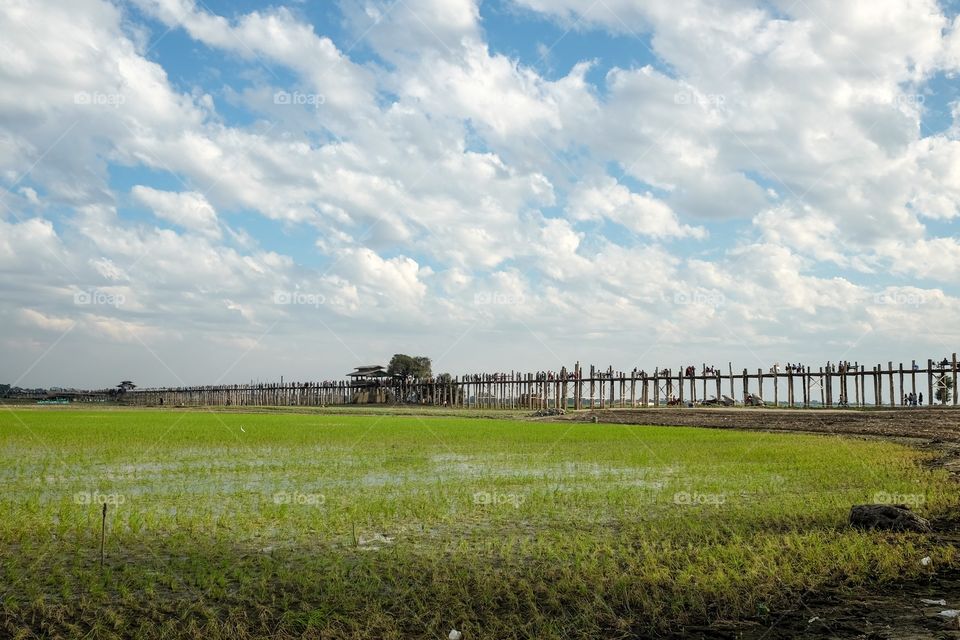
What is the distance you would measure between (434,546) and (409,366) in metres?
81.9

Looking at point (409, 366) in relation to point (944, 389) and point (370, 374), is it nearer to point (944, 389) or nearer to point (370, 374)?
point (370, 374)

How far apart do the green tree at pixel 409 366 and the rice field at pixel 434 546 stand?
236 feet

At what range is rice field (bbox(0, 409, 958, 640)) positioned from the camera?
21.0 ft

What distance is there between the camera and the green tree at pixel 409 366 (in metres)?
89.6

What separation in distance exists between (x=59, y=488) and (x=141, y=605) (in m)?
7.93

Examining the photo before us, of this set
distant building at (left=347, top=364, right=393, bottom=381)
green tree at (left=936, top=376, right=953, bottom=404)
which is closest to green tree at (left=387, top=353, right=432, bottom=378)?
distant building at (left=347, top=364, right=393, bottom=381)

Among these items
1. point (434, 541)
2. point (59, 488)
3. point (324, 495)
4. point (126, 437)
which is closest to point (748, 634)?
point (434, 541)

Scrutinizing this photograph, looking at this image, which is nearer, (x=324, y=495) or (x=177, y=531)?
(x=177, y=531)

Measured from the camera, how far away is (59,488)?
1310 cm

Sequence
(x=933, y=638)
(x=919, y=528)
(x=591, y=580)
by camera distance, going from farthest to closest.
Result: (x=919, y=528) < (x=591, y=580) < (x=933, y=638)

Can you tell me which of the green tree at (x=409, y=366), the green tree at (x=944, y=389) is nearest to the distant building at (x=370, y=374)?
the green tree at (x=409, y=366)

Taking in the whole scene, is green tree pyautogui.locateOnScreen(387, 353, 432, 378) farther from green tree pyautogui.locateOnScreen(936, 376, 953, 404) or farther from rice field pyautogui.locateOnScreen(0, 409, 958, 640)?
rice field pyautogui.locateOnScreen(0, 409, 958, 640)

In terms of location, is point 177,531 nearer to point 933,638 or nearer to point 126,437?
point 933,638

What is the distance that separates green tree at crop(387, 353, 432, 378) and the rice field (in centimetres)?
7179
